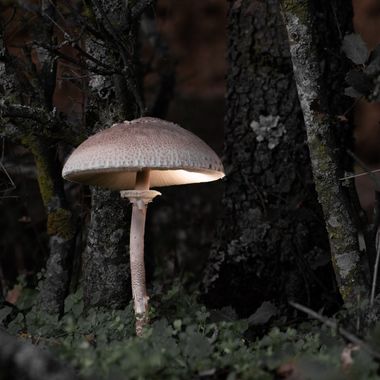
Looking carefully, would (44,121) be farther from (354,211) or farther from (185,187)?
(185,187)

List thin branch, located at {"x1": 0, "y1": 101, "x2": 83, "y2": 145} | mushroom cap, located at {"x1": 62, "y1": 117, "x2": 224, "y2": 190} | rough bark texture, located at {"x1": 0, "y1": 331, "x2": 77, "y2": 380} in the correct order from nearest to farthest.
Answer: rough bark texture, located at {"x1": 0, "y1": 331, "x2": 77, "y2": 380}
mushroom cap, located at {"x1": 62, "y1": 117, "x2": 224, "y2": 190}
thin branch, located at {"x1": 0, "y1": 101, "x2": 83, "y2": 145}

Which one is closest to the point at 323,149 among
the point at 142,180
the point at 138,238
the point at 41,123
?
the point at 142,180

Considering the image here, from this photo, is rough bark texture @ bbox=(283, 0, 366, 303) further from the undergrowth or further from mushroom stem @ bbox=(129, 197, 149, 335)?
mushroom stem @ bbox=(129, 197, 149, 335)

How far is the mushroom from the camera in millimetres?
2541

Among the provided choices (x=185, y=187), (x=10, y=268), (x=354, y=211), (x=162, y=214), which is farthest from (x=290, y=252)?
(x=10, y=268)

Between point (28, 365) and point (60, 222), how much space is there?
5.57ft

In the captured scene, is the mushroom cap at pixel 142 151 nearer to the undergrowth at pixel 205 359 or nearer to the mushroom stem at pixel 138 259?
the mushroom stem at pixel 138 259

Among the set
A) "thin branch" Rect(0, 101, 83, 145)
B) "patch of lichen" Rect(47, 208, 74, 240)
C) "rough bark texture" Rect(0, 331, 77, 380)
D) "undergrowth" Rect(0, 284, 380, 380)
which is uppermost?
"thin branch" Rect(0, 101, 83, 145)

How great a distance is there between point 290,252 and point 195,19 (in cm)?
541

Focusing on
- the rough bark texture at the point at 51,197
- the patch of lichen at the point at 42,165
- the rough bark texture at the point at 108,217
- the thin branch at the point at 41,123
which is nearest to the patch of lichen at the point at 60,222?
the rough bark texture at the point at 51,197

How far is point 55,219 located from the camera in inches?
139

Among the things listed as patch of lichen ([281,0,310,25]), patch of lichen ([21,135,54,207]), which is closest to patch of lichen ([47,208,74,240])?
patch of lichen ([21,135,54,207])

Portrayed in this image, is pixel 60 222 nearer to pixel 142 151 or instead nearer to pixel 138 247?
pixel 138 247

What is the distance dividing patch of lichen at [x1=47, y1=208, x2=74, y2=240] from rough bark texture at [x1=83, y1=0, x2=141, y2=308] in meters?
0.21
